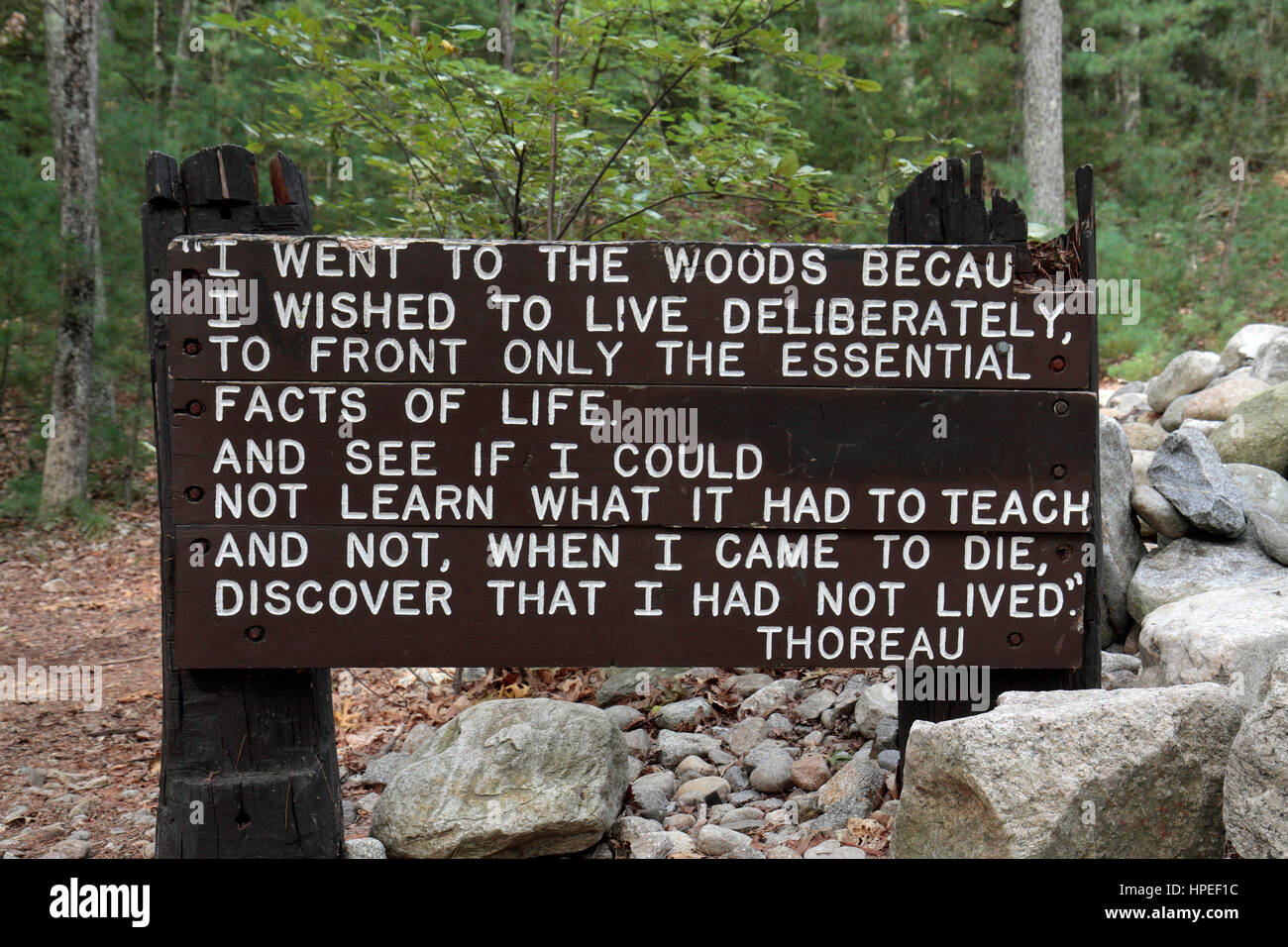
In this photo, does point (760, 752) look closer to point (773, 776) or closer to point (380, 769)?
point (773, 776)

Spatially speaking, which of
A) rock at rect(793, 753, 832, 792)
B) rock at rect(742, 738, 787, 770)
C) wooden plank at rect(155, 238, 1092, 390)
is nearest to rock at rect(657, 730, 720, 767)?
rock at rect(742, 738, 787, 770)

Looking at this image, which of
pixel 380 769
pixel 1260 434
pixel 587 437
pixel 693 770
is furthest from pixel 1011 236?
pixel 1260 434

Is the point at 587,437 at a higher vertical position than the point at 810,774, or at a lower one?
higher

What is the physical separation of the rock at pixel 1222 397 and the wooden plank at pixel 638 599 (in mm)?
5983

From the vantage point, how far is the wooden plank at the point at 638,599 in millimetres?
2945

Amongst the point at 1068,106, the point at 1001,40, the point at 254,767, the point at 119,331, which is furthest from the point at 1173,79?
the point at 254,767

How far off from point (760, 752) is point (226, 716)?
2071 millimetres

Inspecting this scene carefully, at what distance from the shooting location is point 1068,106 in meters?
19.4

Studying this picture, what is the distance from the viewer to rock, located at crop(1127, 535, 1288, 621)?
14.5 feet

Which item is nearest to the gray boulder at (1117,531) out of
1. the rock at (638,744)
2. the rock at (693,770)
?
the rock at (693,770)

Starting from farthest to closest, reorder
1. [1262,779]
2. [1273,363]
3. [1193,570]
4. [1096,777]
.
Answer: [1273,363] → [1193,570] → [1096,777] → [1262,779]

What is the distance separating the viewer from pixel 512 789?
3.33 m

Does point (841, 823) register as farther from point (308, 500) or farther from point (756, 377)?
point (308, 500)

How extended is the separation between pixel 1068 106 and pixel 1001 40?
1.99 meters
